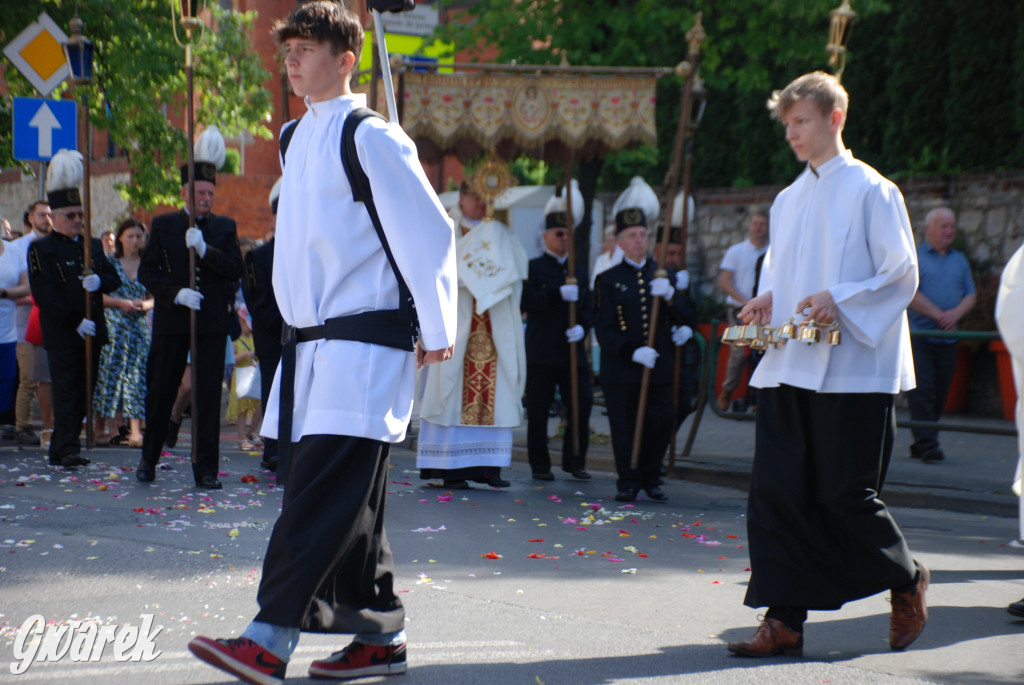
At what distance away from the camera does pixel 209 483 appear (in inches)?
309

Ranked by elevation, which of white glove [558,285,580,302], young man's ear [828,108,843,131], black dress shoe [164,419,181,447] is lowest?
black dress shoe [164,419,181,447]

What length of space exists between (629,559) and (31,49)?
8044mm

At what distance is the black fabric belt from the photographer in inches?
147

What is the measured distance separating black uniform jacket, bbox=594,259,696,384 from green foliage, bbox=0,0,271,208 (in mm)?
5288

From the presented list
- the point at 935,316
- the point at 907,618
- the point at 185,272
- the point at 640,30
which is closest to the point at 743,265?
the point at 935,316

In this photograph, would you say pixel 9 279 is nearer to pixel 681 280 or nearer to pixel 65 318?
pixel 65 318

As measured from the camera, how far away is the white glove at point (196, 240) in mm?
8062

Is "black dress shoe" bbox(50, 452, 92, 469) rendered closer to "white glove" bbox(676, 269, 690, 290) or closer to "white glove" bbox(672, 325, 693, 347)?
"white glove" bbox(672, 325, 693, 347)

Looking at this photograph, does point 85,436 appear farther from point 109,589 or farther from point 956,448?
point 956,448

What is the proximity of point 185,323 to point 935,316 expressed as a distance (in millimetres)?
5490

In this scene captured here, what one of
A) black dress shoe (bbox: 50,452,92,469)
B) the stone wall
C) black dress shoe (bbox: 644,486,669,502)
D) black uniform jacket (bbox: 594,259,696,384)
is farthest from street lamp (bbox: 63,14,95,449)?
the stone wall

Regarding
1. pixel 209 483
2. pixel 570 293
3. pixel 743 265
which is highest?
pixel 743 265

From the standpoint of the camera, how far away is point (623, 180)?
70.5 ft

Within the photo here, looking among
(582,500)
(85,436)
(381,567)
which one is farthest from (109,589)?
(85,436)
